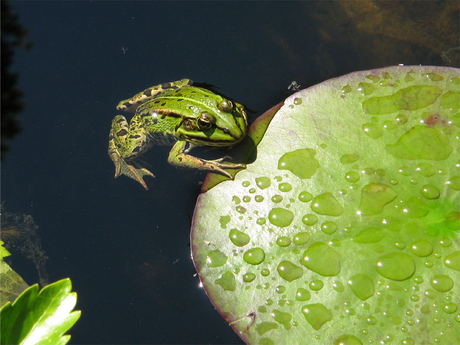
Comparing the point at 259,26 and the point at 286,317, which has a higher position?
the point at 259,26

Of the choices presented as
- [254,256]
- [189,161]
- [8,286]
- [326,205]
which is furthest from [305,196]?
[8,286]

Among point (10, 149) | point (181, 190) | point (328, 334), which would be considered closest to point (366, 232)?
point (328, 334)

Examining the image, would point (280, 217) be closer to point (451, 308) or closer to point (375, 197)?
point (375, 197)

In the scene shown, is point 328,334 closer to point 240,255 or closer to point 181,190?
point 240,255

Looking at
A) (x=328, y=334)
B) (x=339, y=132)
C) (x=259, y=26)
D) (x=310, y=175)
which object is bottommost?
(x=328, y=334)

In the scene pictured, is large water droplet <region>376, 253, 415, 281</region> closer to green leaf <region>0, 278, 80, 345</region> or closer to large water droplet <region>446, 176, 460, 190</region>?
large water droplet <region>446, 176, 460, 190</region>

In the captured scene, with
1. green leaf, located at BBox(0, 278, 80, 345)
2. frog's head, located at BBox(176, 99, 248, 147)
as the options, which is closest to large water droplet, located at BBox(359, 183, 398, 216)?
frog's head, located at BBox(176, 99, 248, 147)
